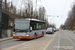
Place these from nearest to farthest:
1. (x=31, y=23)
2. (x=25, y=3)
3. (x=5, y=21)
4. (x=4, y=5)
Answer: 1. (x=31, y=23)
2. (x=5, y=21)
3. (x=4, y=5)
4. (x=25, y=3)

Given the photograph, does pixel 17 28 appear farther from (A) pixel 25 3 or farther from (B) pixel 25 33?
(A) pixel 25 3

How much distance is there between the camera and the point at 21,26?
15078mm

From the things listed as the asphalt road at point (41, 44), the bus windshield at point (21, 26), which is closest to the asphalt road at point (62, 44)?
the asphalt road at point (41, 44)

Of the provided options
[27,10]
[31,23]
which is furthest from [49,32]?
[31,23]

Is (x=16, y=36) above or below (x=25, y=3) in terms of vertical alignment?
below

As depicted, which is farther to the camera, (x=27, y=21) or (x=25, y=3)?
(x=25, y=3)

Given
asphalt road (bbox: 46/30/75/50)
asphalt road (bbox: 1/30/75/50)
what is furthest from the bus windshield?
asphalt road (bbox: 46/30/75/50)

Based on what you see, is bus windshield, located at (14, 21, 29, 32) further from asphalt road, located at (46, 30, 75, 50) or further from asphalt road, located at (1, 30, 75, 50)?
asphalt road, located at (46, 30, 75, 50)

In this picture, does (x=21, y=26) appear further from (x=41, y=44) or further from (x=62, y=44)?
(x=62, y=44)

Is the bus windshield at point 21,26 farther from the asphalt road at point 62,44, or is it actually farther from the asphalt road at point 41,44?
the asphalt road at point 62,44

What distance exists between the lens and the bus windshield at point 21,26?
48.8ft

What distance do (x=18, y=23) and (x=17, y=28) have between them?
0.70 meters

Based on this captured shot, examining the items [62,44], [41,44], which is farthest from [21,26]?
[62,44]

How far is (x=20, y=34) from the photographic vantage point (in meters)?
14.9
